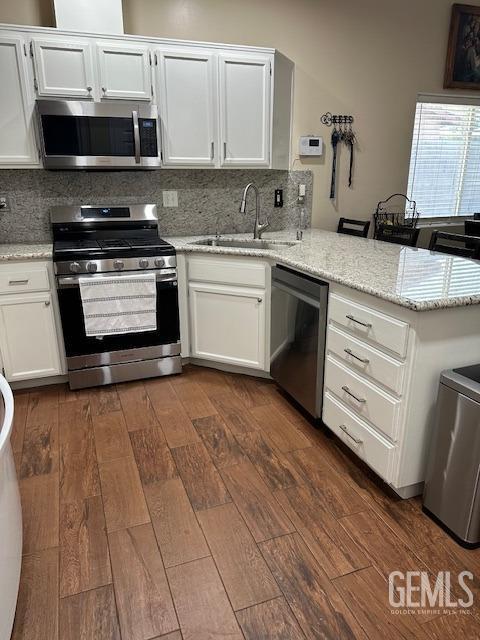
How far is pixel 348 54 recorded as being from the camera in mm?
3785

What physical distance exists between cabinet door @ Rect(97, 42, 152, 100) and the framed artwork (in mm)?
2753

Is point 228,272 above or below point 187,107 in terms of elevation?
below

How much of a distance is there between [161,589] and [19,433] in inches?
55.8

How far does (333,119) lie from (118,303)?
2394 mm

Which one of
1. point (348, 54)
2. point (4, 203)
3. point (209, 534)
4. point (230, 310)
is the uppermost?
point (348, 54)

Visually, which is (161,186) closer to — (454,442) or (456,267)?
(456,267)

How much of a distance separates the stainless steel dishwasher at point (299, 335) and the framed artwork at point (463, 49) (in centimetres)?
282

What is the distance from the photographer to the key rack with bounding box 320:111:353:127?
3.84m

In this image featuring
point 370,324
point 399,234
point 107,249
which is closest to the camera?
point 370,324

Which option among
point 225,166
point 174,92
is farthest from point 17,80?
point 225,166

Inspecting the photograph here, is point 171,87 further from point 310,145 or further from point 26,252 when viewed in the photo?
point 26,252

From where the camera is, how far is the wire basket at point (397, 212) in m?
4.26

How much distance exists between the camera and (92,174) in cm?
335

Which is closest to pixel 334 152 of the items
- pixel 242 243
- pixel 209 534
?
pixel 242 243
